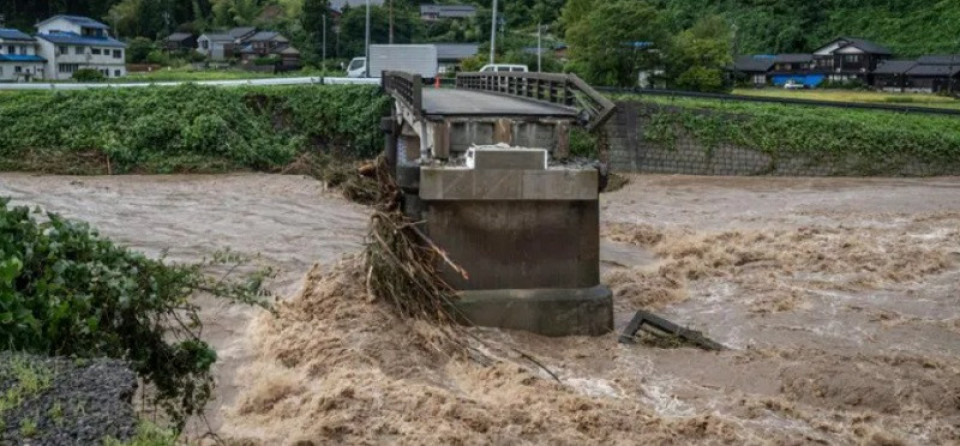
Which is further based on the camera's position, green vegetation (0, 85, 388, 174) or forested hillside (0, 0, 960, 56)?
forested hillside (0, 0, 960, 56)

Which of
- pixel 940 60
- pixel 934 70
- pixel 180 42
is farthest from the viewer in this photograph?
pixel 180 42

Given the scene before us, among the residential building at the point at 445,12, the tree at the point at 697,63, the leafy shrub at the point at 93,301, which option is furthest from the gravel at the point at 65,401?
the residential building at the point at 445,12

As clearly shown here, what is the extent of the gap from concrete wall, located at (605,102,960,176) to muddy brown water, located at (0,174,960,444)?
3.23 feet

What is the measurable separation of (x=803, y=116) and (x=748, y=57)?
1221 inches

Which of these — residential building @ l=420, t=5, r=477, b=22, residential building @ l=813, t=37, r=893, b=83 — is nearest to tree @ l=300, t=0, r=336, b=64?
residential building @ l=420, t=5, r=477, b=22

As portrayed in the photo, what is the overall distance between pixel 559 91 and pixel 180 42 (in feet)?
211

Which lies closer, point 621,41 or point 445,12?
point 621,41

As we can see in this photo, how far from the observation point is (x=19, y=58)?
196ft

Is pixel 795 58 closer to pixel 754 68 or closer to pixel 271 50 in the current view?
pixel 754 68

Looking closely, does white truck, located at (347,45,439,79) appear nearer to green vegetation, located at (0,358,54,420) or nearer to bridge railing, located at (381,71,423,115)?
bridge railing, located at (381,71,423,115)

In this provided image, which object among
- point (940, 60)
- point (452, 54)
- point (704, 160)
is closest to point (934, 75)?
point (940, 60)

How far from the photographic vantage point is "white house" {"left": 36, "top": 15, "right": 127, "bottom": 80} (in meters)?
63.2

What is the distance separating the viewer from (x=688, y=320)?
56.7 feet

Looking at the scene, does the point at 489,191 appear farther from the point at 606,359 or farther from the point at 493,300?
the point at 606,359
